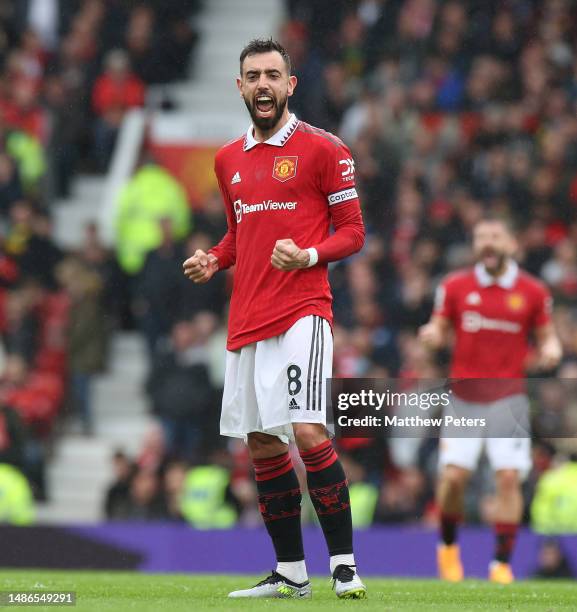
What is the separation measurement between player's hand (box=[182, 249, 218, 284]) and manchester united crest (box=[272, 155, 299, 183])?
1.67 ft

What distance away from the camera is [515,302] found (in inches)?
407

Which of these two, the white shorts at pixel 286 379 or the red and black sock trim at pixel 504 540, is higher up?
the white shorts at pixel 286 379

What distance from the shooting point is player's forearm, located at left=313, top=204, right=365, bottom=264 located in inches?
278

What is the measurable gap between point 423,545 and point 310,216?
5585 mm

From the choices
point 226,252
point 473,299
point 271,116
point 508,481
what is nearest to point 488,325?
point 473,299

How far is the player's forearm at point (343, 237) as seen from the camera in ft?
23.2

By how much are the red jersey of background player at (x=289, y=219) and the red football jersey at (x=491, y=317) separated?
3121mm

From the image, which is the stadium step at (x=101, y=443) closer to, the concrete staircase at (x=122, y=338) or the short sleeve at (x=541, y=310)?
the concrete staircase at (x=122, y=338)

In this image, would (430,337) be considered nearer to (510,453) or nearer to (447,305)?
(447,305)

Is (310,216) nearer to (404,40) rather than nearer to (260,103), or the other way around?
(260,103)

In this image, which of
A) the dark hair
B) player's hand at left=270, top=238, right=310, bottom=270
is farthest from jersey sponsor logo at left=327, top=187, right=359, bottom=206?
the dark hair

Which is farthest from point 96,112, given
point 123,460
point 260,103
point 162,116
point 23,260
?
point 260,103

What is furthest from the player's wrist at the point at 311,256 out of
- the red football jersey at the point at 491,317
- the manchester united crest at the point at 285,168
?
the red football jersey at the point at 491,317

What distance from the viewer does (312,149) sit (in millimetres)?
7223
